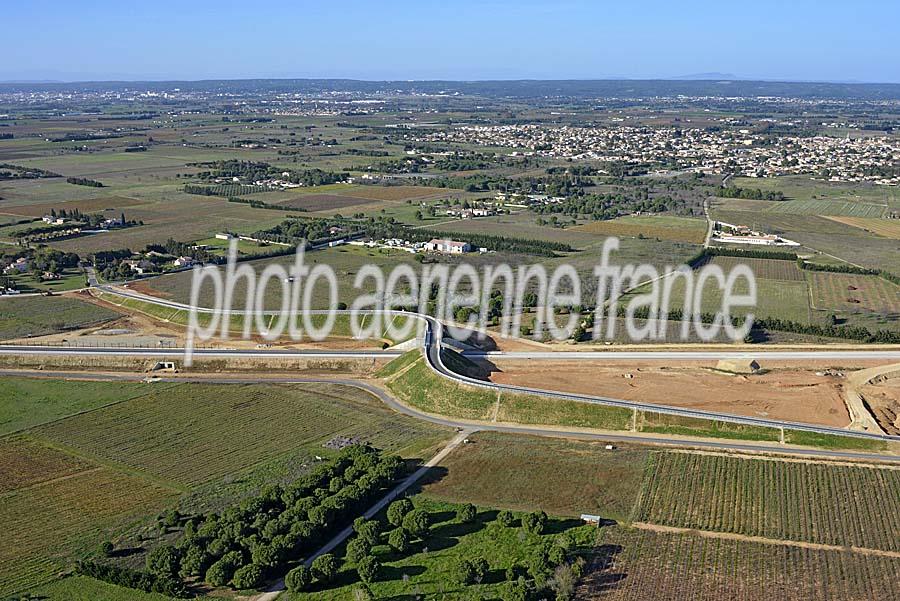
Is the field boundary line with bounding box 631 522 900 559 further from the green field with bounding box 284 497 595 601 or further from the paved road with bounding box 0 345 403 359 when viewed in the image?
the paved road with bounding box 0 345 403 359

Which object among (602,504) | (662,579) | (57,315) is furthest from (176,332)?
(662,579)

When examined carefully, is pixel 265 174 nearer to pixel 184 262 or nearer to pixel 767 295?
pixel 184 262

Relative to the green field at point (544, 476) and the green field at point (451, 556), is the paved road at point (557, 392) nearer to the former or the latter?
the green field at point (544, 476)

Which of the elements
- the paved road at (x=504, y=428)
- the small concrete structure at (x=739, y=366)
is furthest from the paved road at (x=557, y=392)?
the small concrete structure at (x=739, y=366)

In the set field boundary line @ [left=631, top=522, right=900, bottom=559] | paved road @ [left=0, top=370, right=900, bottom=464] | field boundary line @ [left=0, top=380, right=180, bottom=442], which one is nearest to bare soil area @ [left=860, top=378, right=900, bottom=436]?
paved road @ [left=0, top=370, right=900, bottom=464]

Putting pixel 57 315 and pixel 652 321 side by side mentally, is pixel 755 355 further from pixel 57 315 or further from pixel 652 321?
pixel 57 315
